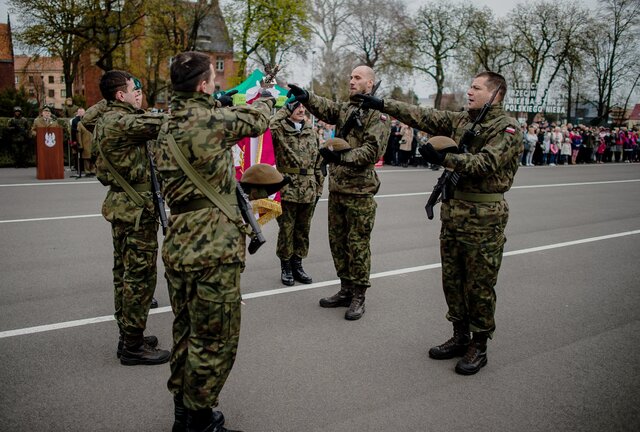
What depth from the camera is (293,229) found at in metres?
6.49

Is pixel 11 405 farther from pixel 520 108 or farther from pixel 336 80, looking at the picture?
pixel 336 80

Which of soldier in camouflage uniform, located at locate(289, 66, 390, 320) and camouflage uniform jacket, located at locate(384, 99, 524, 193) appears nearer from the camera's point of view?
camouflage uniform jacket, located at locate(384, 99, 524, 193)

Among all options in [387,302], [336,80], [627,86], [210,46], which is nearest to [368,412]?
[387,302]

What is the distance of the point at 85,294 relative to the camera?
5.85 meters

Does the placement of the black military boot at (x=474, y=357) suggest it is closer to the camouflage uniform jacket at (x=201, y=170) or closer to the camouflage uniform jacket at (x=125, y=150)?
the camouflage uniform jacket at (x=201, y=170)

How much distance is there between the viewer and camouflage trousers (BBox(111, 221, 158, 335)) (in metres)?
4.25

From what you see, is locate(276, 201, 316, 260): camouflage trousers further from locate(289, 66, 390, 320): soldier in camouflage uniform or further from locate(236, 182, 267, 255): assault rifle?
locate(236, 182, 267, 255): assault rifle

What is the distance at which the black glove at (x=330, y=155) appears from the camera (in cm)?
503

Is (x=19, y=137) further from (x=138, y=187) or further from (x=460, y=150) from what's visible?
(x=460, y=150)

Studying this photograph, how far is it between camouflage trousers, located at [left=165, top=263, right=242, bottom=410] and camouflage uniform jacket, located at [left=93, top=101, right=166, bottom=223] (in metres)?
1.25

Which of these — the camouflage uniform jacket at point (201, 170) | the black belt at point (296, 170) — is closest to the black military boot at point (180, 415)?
the camouflage uniform jacket at point (201, 170)

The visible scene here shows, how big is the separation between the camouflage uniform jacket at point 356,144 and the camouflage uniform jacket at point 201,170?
7.03 ft

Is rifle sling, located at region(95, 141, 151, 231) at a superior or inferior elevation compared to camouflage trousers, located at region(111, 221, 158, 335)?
superior

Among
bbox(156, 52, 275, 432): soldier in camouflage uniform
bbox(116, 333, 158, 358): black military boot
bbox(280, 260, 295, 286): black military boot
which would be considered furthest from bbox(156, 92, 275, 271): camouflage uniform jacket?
bbox(280, 260, 295, 286): black military boot
